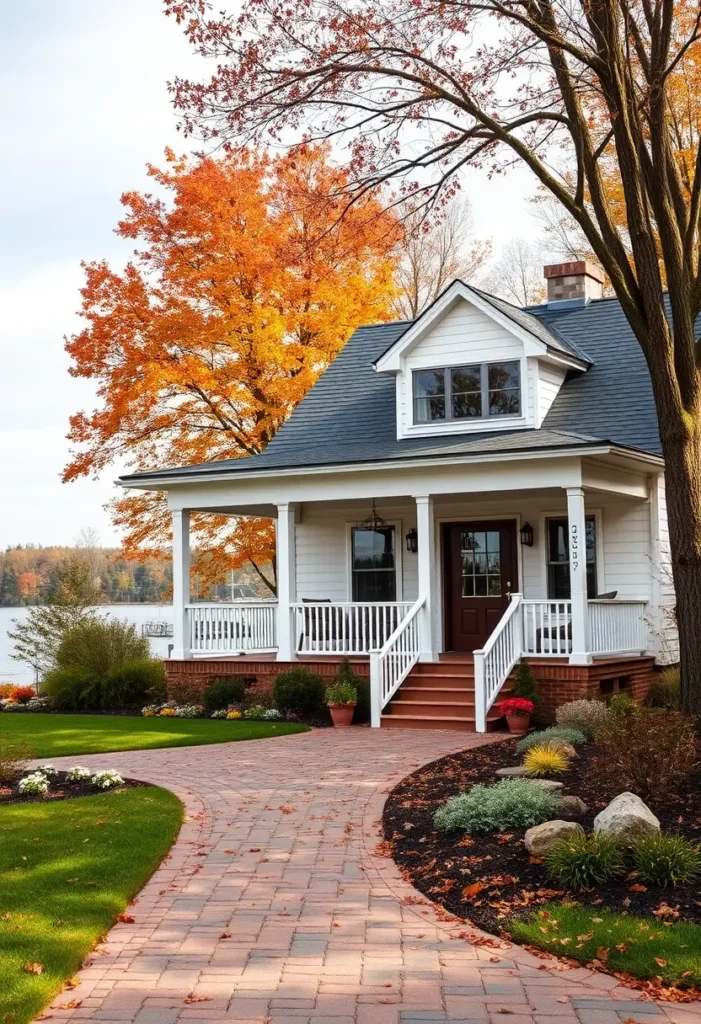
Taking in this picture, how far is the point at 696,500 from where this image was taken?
11422 millimetres

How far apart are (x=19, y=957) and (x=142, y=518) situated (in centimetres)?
1935

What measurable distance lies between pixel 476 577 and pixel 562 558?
5.22ft

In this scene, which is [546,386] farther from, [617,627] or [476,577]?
[617,627]

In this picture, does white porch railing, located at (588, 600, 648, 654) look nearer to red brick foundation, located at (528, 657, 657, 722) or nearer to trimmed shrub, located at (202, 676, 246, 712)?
red brick foundation, located at (528, 657, 657, 722)

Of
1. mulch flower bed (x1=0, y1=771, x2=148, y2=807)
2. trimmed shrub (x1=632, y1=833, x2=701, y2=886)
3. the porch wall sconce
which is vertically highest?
the porch wall sconce

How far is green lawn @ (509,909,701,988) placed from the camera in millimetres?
5422

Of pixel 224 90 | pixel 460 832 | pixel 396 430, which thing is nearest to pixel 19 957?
pixel 460 832

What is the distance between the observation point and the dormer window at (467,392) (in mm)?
18828

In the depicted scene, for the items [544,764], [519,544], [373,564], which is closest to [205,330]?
[373,564]

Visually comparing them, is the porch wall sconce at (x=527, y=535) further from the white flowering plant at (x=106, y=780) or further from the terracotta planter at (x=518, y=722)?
the white flowering plant at (x=106, y=780)

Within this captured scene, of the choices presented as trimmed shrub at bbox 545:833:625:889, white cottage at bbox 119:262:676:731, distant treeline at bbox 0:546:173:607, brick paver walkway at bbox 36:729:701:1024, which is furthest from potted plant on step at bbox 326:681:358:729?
distant treeline at bbox 0:546:173:607

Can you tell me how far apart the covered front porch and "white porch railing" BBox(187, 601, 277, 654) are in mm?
17

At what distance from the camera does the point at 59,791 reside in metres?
10.6

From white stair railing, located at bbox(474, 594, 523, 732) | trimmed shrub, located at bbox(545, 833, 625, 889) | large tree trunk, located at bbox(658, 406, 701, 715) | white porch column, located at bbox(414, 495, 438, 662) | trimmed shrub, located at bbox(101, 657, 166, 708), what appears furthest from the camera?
trimmed shrub, located at bbox(101, 657, 166, 708)
